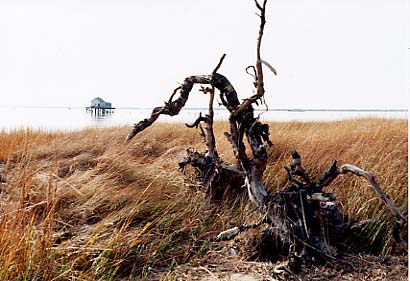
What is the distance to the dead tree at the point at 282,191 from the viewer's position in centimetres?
236

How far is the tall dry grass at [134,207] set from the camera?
2.11 m

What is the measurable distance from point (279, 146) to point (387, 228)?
6.01 feet

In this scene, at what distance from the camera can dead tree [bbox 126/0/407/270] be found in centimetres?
236

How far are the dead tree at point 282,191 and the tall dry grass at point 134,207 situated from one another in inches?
8.9

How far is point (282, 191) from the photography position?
2.61 m

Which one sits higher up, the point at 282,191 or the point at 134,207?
the point at 282,191

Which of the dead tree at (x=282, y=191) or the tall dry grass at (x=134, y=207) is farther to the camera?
the dead tree at (x=282, y=191)

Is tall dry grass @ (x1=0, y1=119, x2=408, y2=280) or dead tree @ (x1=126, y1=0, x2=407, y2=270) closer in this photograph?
tall dry grass @ (x1=0, y1=119, x2=408, y2=280)

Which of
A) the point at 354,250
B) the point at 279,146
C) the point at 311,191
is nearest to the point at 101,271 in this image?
the point at 311,191

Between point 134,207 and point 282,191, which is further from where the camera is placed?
point 134,207

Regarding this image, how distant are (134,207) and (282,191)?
920 mm

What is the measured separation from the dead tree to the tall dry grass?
22 centimetres

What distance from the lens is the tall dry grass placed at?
211 cm

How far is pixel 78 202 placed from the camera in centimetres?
306
